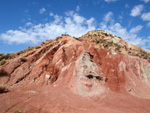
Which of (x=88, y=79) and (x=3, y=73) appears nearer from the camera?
(x=88, y=79)

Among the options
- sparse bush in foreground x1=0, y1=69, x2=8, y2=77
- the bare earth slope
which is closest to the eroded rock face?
the bare earth slope

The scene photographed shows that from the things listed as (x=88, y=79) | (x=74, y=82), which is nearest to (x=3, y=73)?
(x=74, y=82)

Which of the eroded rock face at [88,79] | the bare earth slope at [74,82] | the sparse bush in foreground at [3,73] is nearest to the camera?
the bare earth slope at [74,82]

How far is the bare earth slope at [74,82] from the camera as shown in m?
7.26

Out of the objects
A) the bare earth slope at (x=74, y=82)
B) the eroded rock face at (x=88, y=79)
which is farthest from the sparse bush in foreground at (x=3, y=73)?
the eroded rock face at (x=88, y=79)

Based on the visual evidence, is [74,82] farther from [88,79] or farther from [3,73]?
[3,73]

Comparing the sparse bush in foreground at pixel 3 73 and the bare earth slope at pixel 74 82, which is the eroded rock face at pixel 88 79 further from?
the sparse bush in foreground at pixel 3 73

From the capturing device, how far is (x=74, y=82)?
10711 mm

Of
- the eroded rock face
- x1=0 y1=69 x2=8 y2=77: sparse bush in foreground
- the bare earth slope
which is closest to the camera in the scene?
the bare earth slope

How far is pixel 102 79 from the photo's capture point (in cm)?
1155

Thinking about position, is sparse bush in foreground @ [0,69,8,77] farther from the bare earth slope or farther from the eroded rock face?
the eroded rock face

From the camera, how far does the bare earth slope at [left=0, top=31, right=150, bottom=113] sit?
286 inches

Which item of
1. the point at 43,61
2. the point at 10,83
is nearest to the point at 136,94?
the point at 43,61

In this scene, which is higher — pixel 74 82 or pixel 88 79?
pixel 88 79
